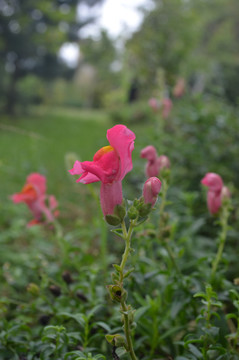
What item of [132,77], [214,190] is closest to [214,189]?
[214,190]

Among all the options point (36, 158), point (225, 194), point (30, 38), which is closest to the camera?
point (225, 194)

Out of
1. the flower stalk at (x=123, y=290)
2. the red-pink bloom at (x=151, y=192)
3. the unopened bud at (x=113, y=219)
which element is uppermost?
the red-pink bloom at (x=151, y=192)

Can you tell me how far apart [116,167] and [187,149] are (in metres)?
1.69

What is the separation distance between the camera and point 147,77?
255 inches

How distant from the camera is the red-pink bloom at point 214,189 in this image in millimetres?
911

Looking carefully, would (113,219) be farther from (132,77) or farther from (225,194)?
(132,77)

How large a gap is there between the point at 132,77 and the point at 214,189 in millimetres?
9969

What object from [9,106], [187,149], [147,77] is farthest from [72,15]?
[187,149]

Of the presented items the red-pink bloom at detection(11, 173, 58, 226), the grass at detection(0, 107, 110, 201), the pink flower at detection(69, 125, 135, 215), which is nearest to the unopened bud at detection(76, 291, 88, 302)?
the red-pink bloom at detection(11, 173, 58, 226)

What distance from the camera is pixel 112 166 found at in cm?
55

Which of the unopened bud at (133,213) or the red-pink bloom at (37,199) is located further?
the red-pink bloom at (37,199)

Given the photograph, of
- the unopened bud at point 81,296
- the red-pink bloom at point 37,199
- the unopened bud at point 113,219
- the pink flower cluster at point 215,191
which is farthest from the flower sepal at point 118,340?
the red-pink bloom at point 37,199

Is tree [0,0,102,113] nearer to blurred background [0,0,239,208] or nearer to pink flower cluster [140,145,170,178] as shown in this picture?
blurred background [0,0,239,208]

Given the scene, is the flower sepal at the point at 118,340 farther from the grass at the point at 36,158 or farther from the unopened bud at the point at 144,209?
the grass at the point at 36,158
